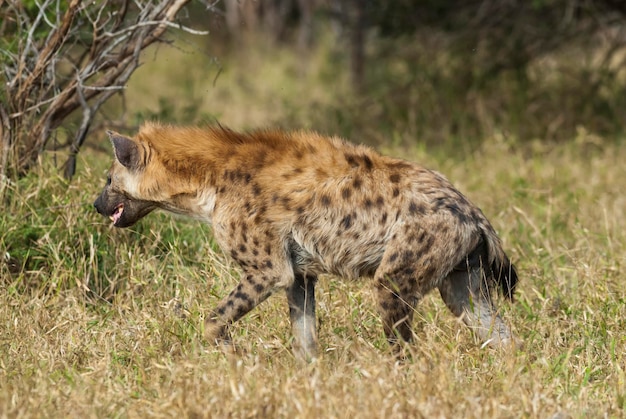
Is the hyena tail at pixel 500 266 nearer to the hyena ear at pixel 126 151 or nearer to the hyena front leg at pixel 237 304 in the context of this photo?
the hyena front leg at pixel 237 304

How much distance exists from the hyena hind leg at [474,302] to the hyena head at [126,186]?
145cm

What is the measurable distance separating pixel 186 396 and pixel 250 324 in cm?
125

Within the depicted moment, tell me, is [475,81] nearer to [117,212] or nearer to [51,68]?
[51,68]

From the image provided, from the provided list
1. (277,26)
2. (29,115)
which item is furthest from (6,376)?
(277,26)

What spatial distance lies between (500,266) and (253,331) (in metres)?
1.19

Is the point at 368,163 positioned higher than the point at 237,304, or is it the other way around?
the point at 368,163

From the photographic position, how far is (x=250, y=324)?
202 inches

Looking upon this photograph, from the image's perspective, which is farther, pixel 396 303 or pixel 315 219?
pixel 315 219

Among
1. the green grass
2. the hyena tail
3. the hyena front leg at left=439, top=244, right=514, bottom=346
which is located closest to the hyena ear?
the green grass

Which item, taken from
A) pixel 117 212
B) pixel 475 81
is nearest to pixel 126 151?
pixel 117 212

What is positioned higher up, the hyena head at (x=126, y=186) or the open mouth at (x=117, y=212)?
the hyena head at (x=126, y=186)

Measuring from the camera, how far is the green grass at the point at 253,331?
397cm

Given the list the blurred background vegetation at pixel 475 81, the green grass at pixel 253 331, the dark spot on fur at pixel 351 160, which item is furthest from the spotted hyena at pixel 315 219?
the blurred background vegetation at pixel 475 81

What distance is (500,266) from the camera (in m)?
4.87
